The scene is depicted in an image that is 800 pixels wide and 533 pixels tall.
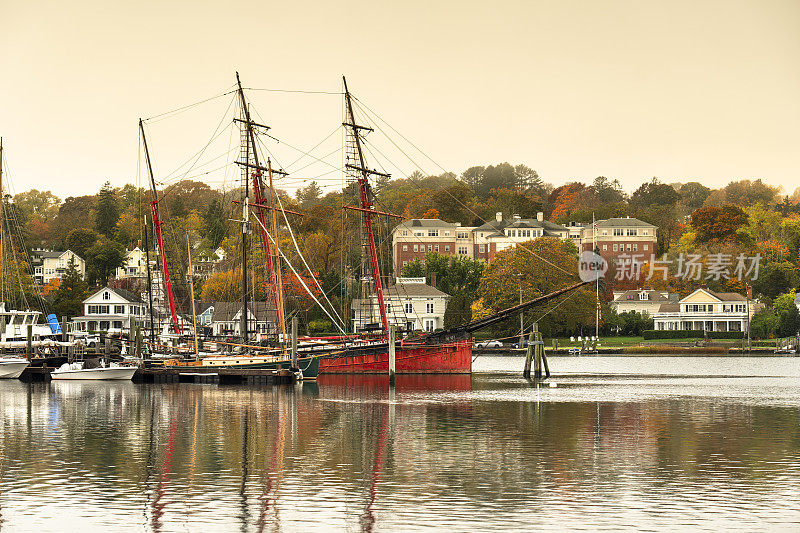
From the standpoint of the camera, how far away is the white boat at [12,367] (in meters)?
80.8

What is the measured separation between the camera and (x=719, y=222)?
604ft

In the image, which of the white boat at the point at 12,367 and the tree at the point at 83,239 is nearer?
the white boat at the point at 12,367

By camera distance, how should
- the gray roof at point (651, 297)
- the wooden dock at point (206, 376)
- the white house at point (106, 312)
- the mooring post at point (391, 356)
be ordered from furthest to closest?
1. the gray roof at point (651, 297)
2. the white house at point (106, 312)
3. the wooden dock at point (206, 376)
4. the mooring post at point (391, 356)

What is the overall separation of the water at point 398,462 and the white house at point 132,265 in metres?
124

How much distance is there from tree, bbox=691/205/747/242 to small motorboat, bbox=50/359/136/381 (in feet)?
423

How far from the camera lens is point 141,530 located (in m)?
22.5

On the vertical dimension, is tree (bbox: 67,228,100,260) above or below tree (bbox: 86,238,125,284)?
above

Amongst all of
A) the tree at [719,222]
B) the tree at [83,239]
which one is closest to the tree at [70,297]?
the tree at [83,239]

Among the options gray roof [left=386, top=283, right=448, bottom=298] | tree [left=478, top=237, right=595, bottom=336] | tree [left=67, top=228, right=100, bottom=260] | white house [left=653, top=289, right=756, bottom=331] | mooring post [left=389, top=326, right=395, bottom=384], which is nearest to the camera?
mooring post [left=389, top=326, right=395, bottom=384]

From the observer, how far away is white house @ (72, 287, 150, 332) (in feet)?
487

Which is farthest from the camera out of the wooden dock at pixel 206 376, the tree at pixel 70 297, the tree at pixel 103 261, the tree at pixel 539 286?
the tree at pixel 103 261

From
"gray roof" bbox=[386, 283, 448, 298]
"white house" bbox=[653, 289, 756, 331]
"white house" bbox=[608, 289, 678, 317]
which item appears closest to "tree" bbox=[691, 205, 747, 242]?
"white house" bbox=[608, 289, 678, 317]

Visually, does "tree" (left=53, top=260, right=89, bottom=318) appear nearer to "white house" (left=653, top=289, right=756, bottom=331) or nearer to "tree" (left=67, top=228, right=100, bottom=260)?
"tree" (left=67, top=228, right=100, bottom=260)

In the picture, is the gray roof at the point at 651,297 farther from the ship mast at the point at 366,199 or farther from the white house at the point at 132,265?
the ship mast at the point at 366,199
